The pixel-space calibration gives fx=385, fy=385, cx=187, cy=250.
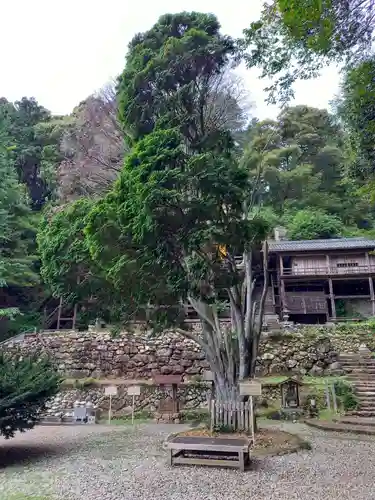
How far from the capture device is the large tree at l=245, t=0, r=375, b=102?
16.8 ft

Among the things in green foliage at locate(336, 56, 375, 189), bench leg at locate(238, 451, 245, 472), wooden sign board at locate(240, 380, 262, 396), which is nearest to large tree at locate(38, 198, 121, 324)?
wooden sign board at locate(240, 380, 262, 396)

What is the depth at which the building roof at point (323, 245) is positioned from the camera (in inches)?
850

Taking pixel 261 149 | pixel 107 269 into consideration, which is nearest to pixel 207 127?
pixel 261 149

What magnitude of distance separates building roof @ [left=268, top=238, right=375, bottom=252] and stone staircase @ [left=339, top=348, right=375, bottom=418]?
26.7 feet

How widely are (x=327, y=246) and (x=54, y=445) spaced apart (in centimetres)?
1809

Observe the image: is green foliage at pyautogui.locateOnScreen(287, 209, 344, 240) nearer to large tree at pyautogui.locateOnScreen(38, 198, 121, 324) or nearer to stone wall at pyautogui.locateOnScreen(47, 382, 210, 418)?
stone wall at pyautogui.locateOnScreen(47, 382, 210, 418)

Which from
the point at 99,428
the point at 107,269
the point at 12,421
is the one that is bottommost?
the point at 99,428

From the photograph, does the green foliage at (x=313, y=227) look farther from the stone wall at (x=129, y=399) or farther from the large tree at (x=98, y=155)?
the large tree at (x=98, y=155)

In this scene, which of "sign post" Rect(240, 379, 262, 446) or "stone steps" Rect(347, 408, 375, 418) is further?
"stone steps" Rect(347, 408, 375, 418)

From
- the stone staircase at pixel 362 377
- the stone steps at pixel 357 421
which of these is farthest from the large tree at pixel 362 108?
the stone staircase at pixel 362 377

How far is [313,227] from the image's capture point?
26234mm

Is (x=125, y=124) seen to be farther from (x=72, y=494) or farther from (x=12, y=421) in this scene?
(x=72, y=494)

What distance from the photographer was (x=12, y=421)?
666 centimetres

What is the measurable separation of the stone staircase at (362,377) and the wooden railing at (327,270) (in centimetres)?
748
